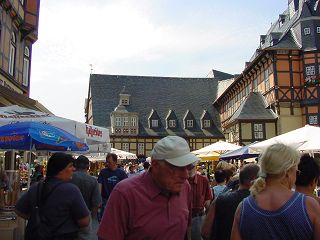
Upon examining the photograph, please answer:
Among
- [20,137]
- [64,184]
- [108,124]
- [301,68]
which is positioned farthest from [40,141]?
[108,124]

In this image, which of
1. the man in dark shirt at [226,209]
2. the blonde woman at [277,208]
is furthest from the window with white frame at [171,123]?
the blonde woman at [277,208]

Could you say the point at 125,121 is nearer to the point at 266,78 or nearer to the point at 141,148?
Answer: the point at 141,148

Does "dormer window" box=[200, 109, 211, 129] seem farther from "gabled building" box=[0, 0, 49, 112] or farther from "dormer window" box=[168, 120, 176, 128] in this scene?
"gabled building" box=[0, 0, 49, 112]

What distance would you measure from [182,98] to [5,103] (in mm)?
42288

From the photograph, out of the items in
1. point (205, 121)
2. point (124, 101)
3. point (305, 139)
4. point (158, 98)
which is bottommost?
point (305, 139)

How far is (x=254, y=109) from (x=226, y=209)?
104 feet

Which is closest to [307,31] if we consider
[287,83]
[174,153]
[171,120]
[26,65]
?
[287,83]

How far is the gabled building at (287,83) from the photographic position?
103 ft

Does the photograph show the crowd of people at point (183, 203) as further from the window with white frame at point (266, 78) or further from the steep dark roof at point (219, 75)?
the steep dark roof at point (219, 75)

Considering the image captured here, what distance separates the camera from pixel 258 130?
3475 cm

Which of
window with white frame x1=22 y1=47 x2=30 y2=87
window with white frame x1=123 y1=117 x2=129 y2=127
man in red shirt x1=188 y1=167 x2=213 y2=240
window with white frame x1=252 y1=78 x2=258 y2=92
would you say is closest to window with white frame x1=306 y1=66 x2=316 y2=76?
window with white frame x1=252 y1=78 x2=258 y2=92

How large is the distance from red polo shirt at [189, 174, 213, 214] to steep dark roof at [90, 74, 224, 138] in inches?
1739

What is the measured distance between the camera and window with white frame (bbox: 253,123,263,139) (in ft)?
113

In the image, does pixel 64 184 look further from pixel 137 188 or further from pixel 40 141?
pixel 40 141
